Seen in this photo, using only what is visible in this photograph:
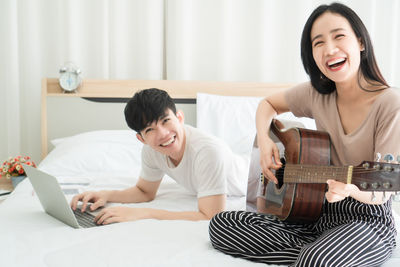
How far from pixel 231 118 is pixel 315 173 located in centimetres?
157

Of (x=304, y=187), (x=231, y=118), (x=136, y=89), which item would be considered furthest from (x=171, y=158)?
(x=136, y=89)

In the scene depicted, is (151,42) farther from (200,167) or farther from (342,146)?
(342,146)

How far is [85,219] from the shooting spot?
1657 millimetres

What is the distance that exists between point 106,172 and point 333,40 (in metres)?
1.52

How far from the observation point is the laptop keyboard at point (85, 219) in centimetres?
159

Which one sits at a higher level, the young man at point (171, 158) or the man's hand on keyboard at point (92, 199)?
the young man at point (171, 158)

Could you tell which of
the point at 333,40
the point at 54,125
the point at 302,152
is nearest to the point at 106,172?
the point at 54,125

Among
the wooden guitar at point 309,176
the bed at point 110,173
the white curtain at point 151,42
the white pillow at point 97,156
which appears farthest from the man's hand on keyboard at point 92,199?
the white curtain at point 151,42

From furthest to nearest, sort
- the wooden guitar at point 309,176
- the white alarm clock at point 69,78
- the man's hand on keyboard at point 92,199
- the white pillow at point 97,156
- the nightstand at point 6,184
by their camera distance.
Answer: the white alarm clock at point 69,78, the nightstand at point 6,184, the white pillow at point 97,156, the man's hand on keyboard at point 92,199, the wooden guitar at point 309,176

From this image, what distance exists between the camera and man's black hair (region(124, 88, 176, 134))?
1648 millimetres

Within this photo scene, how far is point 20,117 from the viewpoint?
3.23 metres

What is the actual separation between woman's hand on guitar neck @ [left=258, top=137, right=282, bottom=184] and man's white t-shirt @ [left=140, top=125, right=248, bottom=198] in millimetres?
157

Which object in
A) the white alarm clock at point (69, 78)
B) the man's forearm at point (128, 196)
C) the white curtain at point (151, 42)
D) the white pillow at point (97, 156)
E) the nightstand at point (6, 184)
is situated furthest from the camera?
the white curtain at point (151, 42)

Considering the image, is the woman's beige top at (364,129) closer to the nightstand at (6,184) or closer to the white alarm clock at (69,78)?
the white alarm clock at (69,78)
